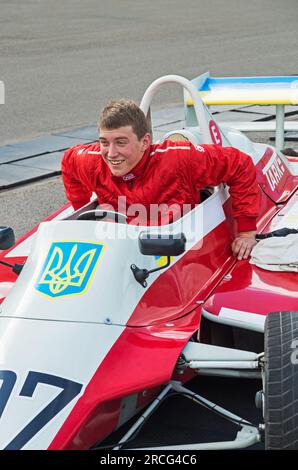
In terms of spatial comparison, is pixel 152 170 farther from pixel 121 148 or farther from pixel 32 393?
pixel 32 393

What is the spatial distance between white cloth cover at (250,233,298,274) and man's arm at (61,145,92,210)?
99 cm

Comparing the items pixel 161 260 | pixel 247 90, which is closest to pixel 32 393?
pixel 161 260

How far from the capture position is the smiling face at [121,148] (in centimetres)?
439

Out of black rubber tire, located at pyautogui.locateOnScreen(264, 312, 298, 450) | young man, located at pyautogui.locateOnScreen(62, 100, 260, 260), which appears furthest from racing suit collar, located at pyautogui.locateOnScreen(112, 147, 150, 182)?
black rubber tire, located at pyautogui.locateOnScreen(264, 312, 298, 450)

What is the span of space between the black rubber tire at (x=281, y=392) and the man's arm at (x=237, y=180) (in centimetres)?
121

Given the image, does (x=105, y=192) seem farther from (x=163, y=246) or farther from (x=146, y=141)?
(x=163, y=246)

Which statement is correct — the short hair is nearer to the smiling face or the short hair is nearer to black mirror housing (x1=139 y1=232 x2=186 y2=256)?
the smiling face

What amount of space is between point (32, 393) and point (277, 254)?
1.69 metres

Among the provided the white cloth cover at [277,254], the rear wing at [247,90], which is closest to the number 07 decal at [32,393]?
the white cloth cover at [277,254]

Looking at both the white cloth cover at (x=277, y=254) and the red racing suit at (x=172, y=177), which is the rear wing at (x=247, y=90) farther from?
the white cloth cover at (x=277, y=254)

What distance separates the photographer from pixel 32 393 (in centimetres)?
344

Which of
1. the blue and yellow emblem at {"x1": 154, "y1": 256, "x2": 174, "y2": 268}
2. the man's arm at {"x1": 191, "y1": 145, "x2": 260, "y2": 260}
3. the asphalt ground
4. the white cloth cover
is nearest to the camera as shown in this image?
the blue and yellow emblem at {"x1": 154, "y1": 256, "x2": 174, "y2": 268}

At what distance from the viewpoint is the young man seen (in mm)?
4426

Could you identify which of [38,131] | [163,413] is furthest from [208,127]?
[38,131]
